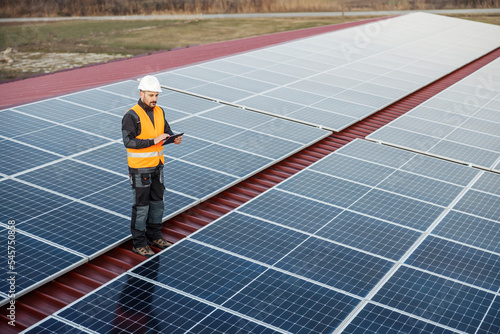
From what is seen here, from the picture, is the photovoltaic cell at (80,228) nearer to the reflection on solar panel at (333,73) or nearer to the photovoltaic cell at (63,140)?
the photovoltaic cell at (63,140)

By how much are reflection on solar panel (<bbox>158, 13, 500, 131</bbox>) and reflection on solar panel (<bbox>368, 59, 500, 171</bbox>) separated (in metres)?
Result: 1.13

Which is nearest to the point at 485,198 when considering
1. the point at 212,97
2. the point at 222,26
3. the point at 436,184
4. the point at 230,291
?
the point at 436,184

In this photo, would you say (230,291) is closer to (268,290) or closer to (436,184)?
(268,290)

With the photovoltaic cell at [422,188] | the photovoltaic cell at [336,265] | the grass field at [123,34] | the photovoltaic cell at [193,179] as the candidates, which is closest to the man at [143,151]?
the photovoltaic cell at [193,179]

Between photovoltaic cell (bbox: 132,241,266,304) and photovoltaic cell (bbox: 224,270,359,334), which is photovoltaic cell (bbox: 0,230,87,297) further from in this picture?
photovoltaic cell (bbox: 224,270,359,334)

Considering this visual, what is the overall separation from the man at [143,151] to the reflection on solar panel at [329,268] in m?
0.62

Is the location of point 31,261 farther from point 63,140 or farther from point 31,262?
point 63,140

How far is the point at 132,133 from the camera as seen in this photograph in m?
8.09

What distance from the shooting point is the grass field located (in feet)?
115

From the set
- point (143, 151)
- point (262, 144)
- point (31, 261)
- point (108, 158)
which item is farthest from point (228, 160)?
point (31, 261)

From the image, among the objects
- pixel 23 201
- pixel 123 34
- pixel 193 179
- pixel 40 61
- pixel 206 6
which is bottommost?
Result: pixel 193 179

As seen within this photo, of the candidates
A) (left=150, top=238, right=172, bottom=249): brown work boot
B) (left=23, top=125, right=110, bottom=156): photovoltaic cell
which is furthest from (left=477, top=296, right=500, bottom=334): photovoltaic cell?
(left=23, top=125, right=110, bottom=156): photovoltaic cell

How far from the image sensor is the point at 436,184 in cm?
1057

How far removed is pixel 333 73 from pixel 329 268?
11.9 metres
